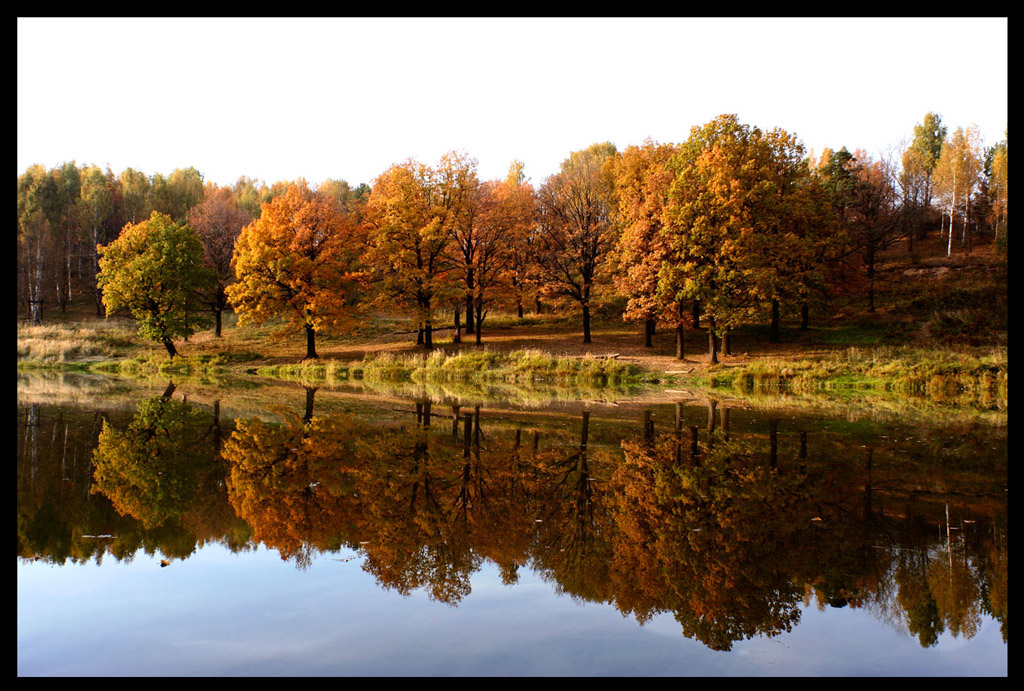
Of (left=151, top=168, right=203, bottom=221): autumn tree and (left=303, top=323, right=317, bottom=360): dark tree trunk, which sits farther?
(left=151, top=168, right=203, bottom=221): autumn tree

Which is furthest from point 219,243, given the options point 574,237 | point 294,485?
point 294,485

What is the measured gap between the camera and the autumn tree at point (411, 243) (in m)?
41.3

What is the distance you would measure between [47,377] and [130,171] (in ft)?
196

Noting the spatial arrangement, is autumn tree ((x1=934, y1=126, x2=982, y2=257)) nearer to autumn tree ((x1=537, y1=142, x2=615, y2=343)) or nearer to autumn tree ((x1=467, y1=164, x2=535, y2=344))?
autumn tree ((x1=537, y1=142, x2=615, y2=343))

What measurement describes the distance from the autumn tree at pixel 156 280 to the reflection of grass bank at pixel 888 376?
32658 millimetres

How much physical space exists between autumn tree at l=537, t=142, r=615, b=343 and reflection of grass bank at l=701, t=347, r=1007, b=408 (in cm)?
1328

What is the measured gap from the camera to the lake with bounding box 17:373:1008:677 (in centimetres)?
482

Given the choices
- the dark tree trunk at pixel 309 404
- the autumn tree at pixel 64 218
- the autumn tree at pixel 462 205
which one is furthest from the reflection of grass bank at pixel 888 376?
the autumn tree at pixel 64 218

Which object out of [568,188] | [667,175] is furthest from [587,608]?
[568,188]

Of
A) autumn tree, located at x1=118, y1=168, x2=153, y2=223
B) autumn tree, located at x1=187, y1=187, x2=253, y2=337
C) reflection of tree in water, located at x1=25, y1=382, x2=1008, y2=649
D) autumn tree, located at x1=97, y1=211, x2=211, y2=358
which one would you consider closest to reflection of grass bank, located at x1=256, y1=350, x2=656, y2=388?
autumn tree, located at x1=97, y1=211, x2=211, y2=358

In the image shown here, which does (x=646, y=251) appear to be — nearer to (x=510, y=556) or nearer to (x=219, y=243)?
(x=510, y=556)

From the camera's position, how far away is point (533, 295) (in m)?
43.8

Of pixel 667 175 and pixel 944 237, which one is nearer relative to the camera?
pixel 667 175

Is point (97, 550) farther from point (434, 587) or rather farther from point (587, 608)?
point (587, 608)
